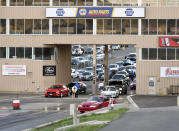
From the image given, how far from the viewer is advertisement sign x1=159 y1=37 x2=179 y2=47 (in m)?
55.2

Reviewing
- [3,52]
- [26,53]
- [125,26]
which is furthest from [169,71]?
[3,52]

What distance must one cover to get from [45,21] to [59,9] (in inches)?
87.5

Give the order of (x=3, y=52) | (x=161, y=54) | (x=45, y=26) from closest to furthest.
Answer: (x=161, y=54) < (x=45, y=26) < (x=3, y=52)

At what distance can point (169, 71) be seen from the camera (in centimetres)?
5500

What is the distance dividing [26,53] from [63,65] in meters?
5.82

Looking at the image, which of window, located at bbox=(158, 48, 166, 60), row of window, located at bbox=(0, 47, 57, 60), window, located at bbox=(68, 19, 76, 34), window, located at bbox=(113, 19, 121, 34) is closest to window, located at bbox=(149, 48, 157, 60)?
window, located at bbox=(158, 48, 166, 60)

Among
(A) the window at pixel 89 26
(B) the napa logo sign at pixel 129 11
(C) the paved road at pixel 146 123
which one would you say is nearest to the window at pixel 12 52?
(A) the window at pixel 89 26

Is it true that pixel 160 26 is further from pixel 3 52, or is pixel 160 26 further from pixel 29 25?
pixel 3 52

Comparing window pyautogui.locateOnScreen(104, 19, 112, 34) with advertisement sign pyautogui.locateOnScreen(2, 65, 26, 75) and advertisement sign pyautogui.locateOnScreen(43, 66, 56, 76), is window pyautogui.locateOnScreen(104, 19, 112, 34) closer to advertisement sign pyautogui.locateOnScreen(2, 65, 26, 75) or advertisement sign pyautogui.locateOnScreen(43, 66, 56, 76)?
advertisement sign pyautogui.locateOnScreen(43, 66, 56, 76)

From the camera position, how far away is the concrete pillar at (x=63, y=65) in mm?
60625

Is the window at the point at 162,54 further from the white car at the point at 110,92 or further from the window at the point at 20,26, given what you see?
the window at the point at 20,26

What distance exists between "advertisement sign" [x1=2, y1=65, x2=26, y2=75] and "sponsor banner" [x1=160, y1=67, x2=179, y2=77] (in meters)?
16.0

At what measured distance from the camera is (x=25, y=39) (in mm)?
58625

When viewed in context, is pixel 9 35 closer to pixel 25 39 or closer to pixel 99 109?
pixel 25 39
